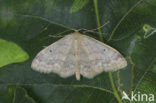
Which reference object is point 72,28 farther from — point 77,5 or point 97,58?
point 97,58

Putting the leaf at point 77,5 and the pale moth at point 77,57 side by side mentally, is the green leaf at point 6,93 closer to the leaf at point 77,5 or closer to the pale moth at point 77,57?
the pale moth at point 77,57

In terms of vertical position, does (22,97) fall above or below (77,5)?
below

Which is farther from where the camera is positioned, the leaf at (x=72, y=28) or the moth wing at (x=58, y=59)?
the moth wing at (x=58, y=59)

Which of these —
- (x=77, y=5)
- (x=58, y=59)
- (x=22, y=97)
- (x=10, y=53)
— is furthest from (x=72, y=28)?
(x=22, y=97)

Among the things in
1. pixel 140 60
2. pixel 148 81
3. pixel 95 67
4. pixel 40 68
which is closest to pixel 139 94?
pixel 148 81

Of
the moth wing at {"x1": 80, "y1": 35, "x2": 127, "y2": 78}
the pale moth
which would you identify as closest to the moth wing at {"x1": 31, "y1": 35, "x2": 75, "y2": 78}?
the pale moth

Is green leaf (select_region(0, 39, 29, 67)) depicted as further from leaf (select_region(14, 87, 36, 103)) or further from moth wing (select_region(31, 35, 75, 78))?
leaf (select_region(14, 87, 36, 103))

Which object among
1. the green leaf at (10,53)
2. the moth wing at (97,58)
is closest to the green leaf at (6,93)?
the green leaf at (10,53)
